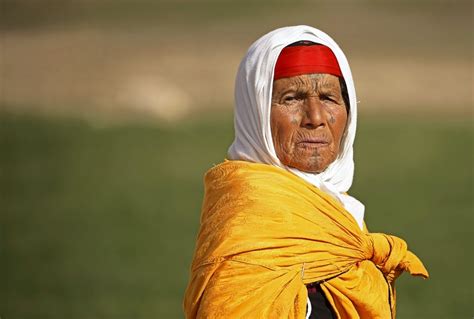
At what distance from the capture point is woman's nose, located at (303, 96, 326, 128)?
446 centimetres

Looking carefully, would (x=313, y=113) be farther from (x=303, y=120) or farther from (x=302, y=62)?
(x=302, y=62)

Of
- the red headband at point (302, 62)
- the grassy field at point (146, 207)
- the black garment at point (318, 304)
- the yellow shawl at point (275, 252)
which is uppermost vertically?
the red headband at point (302, 62)

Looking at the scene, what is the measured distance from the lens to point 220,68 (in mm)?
26391

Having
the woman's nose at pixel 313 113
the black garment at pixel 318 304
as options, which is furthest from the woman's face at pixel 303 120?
the black garment at pixel 318 304

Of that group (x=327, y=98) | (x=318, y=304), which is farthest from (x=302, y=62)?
(x=318, y=304)

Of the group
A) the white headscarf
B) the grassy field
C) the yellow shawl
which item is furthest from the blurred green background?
the yellow shawl

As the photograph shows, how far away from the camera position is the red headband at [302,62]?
446 cm

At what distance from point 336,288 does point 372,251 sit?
0.75ft

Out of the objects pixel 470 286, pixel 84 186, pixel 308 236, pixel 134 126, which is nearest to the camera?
pixel 308 236

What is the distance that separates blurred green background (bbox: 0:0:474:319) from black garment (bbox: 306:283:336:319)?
6.43m

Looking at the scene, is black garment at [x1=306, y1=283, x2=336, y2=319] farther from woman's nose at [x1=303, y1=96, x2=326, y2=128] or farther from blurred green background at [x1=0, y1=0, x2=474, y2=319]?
blurred green background at [x1=0, y1=0, x2=474, y2=319]

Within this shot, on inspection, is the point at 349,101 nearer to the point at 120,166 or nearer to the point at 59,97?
the point at 120,166

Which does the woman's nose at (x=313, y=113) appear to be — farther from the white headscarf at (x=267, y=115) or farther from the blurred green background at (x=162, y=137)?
the blurred green background at (x=162, y=137)

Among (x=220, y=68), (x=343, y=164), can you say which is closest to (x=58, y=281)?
(x=343, y=164)
